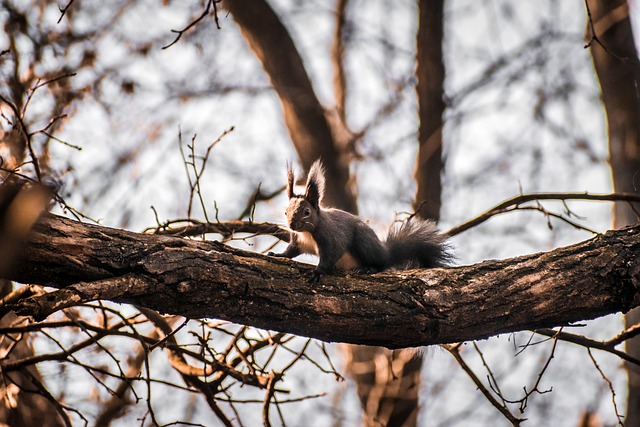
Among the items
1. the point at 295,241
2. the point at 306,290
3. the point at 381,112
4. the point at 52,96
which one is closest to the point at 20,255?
the point at 306,290

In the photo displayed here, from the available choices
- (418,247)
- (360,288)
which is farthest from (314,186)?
(360,288)

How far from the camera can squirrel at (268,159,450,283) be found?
3594mm

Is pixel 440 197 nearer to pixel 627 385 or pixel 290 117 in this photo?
pixel 290 117

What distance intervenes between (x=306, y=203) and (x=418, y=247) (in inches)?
26.9

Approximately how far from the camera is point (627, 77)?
188 inches

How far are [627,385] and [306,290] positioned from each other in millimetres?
3273

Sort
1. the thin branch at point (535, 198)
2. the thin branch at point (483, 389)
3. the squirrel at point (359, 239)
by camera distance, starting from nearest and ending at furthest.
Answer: the thin branch at point (483, 389) < the thin branch at point (535, 198) < the squirrel at point (359, 239)

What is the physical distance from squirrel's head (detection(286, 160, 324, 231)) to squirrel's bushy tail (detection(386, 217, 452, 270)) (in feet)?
1.66

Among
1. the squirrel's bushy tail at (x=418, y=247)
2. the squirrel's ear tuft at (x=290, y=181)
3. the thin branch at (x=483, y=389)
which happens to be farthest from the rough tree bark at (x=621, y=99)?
the squirrel's ear tuft at (x=290, y=181)

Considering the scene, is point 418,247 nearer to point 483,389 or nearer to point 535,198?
point 535,198

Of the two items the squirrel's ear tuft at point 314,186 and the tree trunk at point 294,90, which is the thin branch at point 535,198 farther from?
the tree trunk at point 294,90

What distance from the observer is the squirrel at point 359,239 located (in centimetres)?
359

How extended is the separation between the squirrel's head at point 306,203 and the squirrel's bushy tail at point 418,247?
1.66 ft

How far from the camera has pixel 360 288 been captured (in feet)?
8.66
